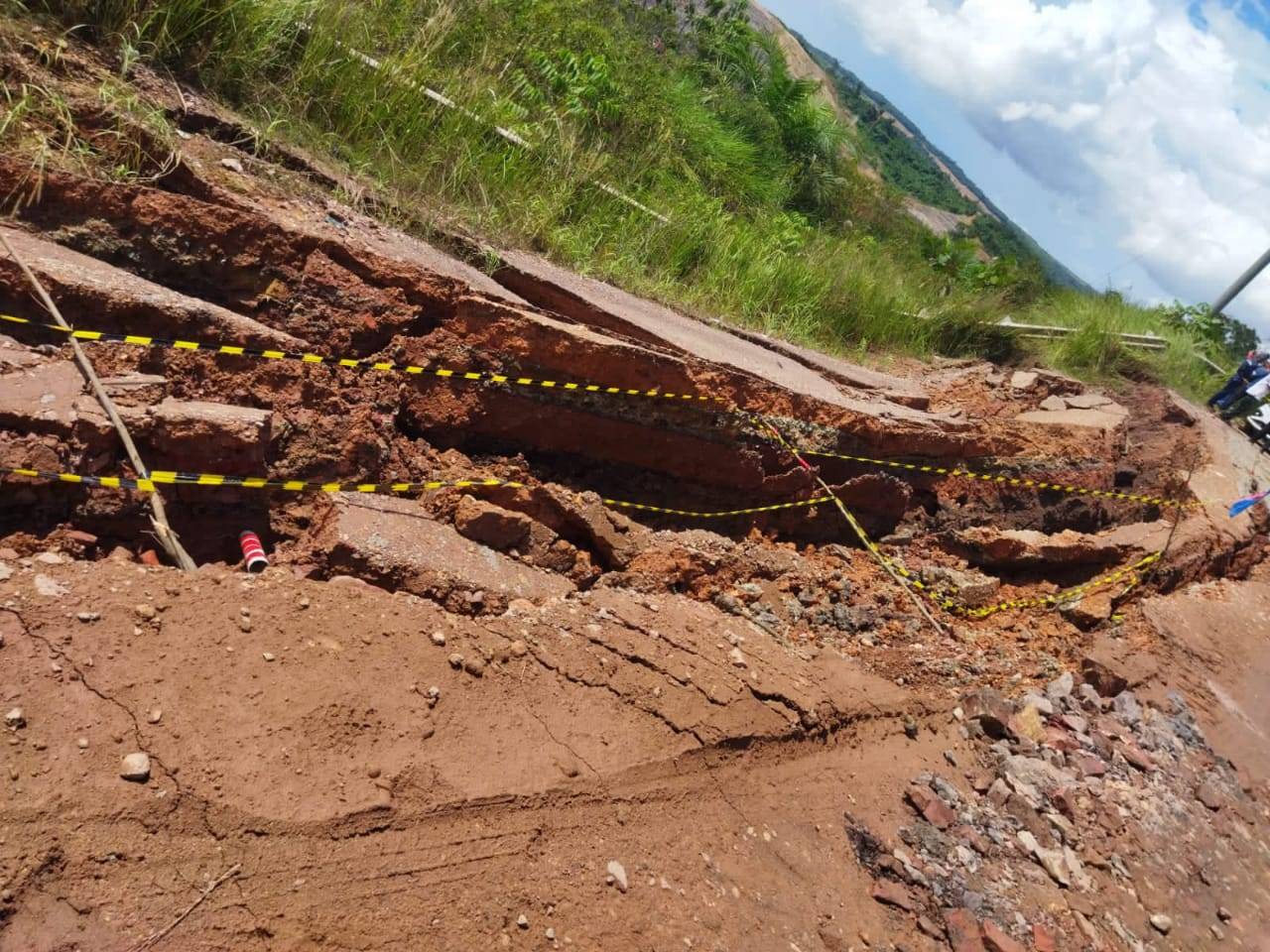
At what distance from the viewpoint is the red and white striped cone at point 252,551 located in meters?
2.68

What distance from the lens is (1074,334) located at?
8742 millimetres

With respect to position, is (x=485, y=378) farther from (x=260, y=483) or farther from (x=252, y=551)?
(x=252, y=551)

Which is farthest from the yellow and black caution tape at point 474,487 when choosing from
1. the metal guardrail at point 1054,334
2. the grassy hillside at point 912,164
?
the grassy hillside at point 912,164

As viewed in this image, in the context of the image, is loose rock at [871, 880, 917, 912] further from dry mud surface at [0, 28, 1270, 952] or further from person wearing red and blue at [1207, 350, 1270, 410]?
person wearing red and blue at [1207, 350, 1270, 410]

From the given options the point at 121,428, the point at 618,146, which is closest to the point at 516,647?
the point at 121,428

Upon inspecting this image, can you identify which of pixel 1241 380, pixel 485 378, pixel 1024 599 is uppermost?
pixel 1241 380

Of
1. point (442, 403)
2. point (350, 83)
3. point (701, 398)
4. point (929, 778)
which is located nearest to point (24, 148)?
point (442, 403)

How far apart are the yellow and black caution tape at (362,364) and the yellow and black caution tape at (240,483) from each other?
46 centimetres

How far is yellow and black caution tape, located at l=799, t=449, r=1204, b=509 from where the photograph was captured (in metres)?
4.89

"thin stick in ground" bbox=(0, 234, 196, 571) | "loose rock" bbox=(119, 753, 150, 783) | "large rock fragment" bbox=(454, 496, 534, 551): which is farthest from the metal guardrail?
"loose rock" bbox=(119, 753, 150, 783)

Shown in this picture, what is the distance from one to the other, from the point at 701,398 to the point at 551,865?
2504mm

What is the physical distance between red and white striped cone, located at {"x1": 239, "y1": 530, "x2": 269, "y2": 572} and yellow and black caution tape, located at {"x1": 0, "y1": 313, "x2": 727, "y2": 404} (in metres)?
0.68

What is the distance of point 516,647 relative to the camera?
8.93 ft

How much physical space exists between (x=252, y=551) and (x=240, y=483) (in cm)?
24
